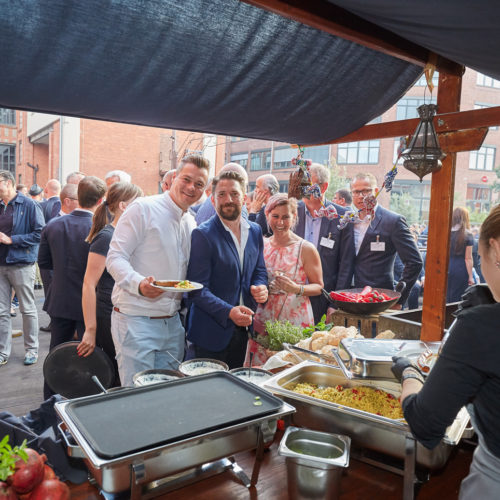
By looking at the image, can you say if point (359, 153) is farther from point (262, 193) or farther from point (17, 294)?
point (17, 294)

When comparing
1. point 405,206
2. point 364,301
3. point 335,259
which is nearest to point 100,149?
point 335,259

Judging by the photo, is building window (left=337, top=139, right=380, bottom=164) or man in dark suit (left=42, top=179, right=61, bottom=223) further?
building window (left=337, top=139, right=380, bottom=164)

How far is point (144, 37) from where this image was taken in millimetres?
1479

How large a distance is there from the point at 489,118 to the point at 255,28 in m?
1.13

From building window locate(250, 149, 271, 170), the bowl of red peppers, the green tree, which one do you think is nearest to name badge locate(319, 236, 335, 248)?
the bowl of red peppers

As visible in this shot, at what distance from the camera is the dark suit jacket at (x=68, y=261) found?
326 centimetres

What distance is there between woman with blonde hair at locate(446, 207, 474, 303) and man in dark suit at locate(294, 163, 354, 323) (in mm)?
2121

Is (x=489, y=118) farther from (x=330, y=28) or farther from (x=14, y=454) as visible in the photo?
(x=14, y=454)

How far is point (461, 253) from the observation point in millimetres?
5410

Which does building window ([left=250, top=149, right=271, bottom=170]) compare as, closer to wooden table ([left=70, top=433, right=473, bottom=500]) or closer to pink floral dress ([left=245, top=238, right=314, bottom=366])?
pink floral dress ([left=245, top=238, right=314, bottom=366])

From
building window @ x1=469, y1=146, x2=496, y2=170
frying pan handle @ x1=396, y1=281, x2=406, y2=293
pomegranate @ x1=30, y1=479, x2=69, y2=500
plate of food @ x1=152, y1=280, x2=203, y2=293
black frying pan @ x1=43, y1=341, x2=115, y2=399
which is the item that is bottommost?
black frying pan @ x1=43, y1=341, x2=115, y2=399

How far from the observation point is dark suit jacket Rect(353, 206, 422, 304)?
361 cm

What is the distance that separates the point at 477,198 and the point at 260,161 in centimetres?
1430

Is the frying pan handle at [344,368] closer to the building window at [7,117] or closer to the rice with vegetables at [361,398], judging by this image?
the rice with vegetables at [361,398]
